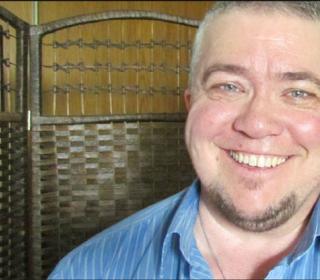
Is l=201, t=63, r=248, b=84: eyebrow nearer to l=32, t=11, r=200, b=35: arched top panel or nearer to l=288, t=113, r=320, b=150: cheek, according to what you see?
l=288, t=113, r=320, b=150: cheek

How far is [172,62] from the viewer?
1.92 m

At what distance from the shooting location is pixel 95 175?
1464 millimetres

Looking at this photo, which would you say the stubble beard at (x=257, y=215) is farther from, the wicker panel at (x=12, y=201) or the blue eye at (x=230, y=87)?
the wicker panel at (x=12, y=201)

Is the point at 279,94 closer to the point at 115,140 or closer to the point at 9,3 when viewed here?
the point at 115,140

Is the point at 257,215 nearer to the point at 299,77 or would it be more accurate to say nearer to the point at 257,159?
the point at 257,159

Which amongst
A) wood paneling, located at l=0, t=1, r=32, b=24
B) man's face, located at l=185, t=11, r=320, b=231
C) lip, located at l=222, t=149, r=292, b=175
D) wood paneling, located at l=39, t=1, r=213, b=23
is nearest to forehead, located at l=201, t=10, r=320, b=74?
man's face, located at l=185, t=11, r=320, b=231

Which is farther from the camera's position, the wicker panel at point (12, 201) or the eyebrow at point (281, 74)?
the wicker panel at point (12, 201)

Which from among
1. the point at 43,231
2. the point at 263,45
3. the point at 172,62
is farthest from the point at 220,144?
the point at 172,62

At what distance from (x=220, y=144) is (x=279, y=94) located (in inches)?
5.6

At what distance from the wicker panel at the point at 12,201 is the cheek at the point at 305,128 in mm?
759

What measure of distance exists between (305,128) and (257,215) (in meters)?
0.17

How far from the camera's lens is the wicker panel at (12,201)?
4.11 feet

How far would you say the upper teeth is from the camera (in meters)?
0.83

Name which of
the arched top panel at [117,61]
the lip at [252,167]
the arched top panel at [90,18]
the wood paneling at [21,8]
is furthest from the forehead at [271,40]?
the wood paneling at [21,8]
